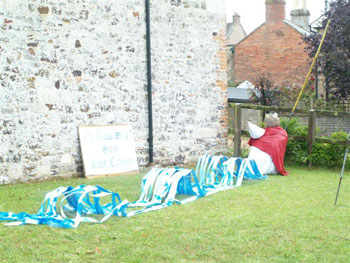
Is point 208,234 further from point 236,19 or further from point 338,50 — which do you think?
point 236,19

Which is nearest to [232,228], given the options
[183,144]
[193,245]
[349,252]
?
[193,245]

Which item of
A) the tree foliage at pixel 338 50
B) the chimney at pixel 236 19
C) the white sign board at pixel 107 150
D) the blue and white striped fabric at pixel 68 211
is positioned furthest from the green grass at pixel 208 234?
the chimney at pixel 236 19

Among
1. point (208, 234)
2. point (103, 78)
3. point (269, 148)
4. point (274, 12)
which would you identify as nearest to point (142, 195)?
point (208, 234)

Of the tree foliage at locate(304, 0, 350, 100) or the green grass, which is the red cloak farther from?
the tree foliage at locate(304, 0, 350, 100)

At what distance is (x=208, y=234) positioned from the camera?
247 inches

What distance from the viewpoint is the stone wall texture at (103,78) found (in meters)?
10.1

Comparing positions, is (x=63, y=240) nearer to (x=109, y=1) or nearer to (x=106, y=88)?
(x=106, y=88)

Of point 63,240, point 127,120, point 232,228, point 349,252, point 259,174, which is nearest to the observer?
point 349,252

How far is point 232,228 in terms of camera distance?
6523 millimetres

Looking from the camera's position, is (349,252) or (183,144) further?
(183,144)

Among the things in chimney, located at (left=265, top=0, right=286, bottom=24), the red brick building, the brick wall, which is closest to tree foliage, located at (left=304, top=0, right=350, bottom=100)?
the red brick building

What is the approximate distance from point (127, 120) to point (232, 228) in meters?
5.62

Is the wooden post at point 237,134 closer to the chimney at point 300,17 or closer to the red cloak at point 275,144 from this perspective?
the red cloak at point 275,144

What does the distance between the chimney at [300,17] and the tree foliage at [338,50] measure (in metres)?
14.1
